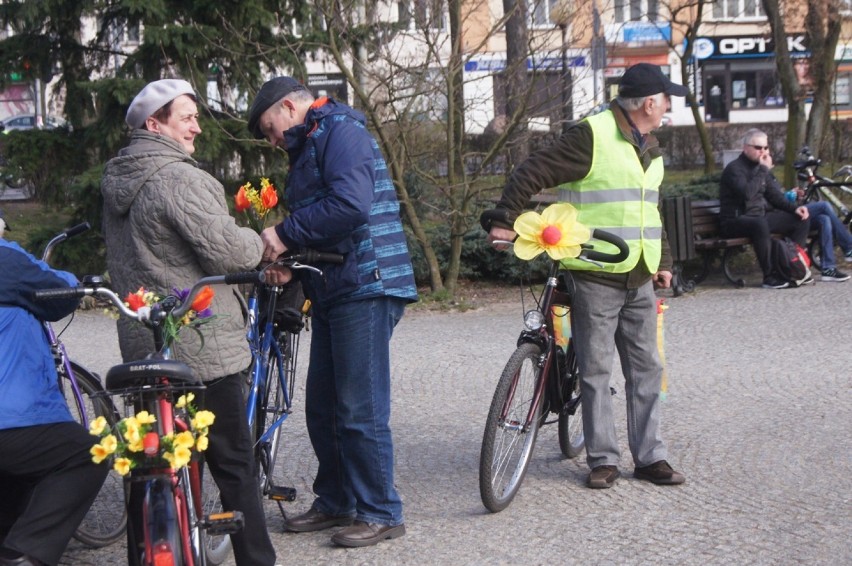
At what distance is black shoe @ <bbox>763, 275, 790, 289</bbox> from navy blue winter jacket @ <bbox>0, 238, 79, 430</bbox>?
9.55 meters

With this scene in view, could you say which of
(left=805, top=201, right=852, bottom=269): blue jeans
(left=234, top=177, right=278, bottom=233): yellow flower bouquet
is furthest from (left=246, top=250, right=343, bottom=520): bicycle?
(left=805, top=201, right=852, bottom=269): blue jeans

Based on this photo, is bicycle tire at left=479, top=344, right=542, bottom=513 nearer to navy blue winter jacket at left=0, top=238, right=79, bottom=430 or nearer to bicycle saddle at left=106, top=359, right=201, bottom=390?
navy blue winter jacket at left=0, top=238, right=79, bottom=430


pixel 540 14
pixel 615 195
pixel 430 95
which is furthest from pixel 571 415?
pixel 540 14

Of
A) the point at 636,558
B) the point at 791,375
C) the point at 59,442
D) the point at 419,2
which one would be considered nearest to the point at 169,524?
the point at 59,442

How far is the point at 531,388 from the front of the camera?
220 inches

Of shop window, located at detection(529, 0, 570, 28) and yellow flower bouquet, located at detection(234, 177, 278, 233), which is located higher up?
shop window, located at detection(529, 0, 570, 28)

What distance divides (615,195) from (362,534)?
1939 mm

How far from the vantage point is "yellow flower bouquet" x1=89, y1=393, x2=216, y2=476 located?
10.8 feet

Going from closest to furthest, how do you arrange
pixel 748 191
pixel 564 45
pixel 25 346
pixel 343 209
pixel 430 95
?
pixel 25 346 → pixel 343 209 → pixel 430 95 → pixel 564 45 → pixel 748 191

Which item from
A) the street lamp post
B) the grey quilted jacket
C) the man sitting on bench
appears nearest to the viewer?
the grey quilted jacket

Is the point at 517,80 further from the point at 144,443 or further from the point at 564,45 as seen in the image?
the point at 144,443

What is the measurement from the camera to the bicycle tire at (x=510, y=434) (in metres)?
5.20

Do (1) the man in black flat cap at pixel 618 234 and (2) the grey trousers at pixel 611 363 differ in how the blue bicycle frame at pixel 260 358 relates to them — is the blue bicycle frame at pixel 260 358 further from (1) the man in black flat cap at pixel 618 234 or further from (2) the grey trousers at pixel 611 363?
(2) the grey trousers at pixel 611 363

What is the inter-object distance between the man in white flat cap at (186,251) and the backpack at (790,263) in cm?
918
